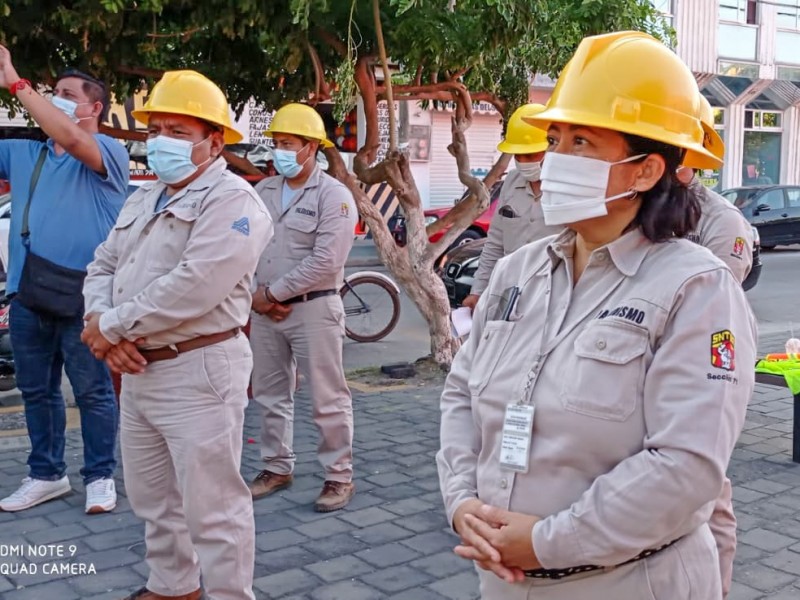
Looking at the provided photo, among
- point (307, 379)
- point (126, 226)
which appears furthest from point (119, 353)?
point (307, 379)

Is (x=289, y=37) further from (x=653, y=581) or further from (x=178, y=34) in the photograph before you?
(x=653, y=581)

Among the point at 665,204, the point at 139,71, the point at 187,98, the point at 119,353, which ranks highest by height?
the point at 139,71

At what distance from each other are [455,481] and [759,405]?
19.4 ft

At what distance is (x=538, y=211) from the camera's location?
495cm

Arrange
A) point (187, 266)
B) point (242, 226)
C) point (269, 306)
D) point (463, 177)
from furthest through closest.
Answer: point (463, 177), point (269, 306), point (242, 226), point (187, 266)

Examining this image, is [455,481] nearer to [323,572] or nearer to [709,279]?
[709,279]

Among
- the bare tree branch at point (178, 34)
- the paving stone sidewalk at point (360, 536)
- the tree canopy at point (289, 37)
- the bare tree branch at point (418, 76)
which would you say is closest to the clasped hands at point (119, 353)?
the paving stone sidewalk at point (360, 536)

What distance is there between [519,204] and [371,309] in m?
5.22

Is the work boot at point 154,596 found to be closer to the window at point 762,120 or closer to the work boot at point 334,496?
the work boot at point 334,496

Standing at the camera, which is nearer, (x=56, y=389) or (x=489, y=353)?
(x=489, y=353)

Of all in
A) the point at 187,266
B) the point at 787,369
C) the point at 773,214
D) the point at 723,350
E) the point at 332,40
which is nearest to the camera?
the point at 723,350

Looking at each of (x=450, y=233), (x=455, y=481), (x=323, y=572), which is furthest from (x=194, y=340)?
(x=450, y=233)

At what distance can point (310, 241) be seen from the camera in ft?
16.7

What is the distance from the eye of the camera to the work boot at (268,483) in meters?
5.06
